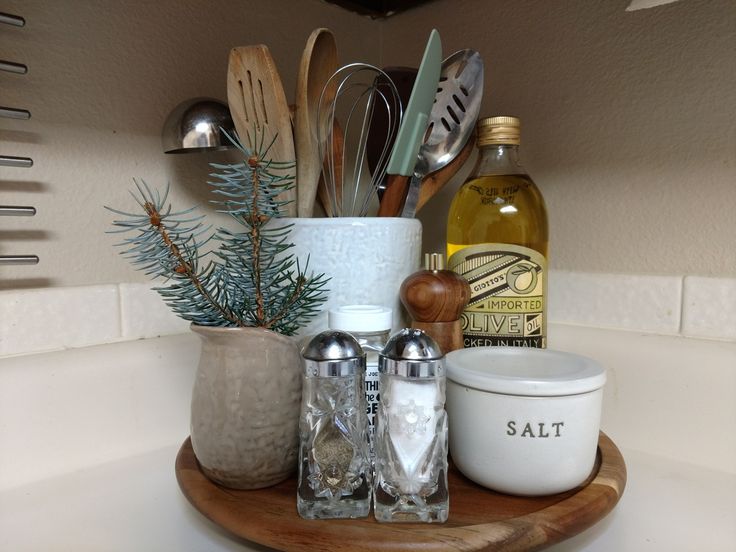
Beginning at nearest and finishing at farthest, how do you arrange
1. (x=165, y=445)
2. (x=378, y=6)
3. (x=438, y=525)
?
(x=438, y=525)
(x=165, y=445)
(x=378, y=6)

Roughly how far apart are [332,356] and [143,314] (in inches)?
11.8

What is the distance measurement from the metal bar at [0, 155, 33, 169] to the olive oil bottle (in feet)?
1.17

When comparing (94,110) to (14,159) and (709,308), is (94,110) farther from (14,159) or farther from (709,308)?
(709,308)

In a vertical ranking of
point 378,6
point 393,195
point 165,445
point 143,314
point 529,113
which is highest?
point 378,6

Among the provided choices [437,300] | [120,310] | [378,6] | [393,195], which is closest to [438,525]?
[437,300]

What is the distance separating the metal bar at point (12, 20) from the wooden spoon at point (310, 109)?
8.8 inches

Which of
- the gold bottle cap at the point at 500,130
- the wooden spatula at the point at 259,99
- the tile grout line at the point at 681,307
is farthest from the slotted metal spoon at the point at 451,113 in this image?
the tile grout line at the point at 681,307

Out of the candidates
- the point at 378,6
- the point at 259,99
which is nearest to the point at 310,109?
the point at 259,99

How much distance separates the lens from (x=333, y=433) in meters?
0.32

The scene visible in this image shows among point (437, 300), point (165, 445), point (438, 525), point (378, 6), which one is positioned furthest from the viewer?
point (378, 6)

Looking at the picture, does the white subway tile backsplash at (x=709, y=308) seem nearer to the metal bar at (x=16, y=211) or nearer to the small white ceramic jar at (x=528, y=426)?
the small white ceramic jar at (x=528, y=426)

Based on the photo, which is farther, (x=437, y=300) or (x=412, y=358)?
(x=437, y=300)

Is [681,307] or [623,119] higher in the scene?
[623,119]

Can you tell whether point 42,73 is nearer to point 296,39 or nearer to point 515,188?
point 296,39
